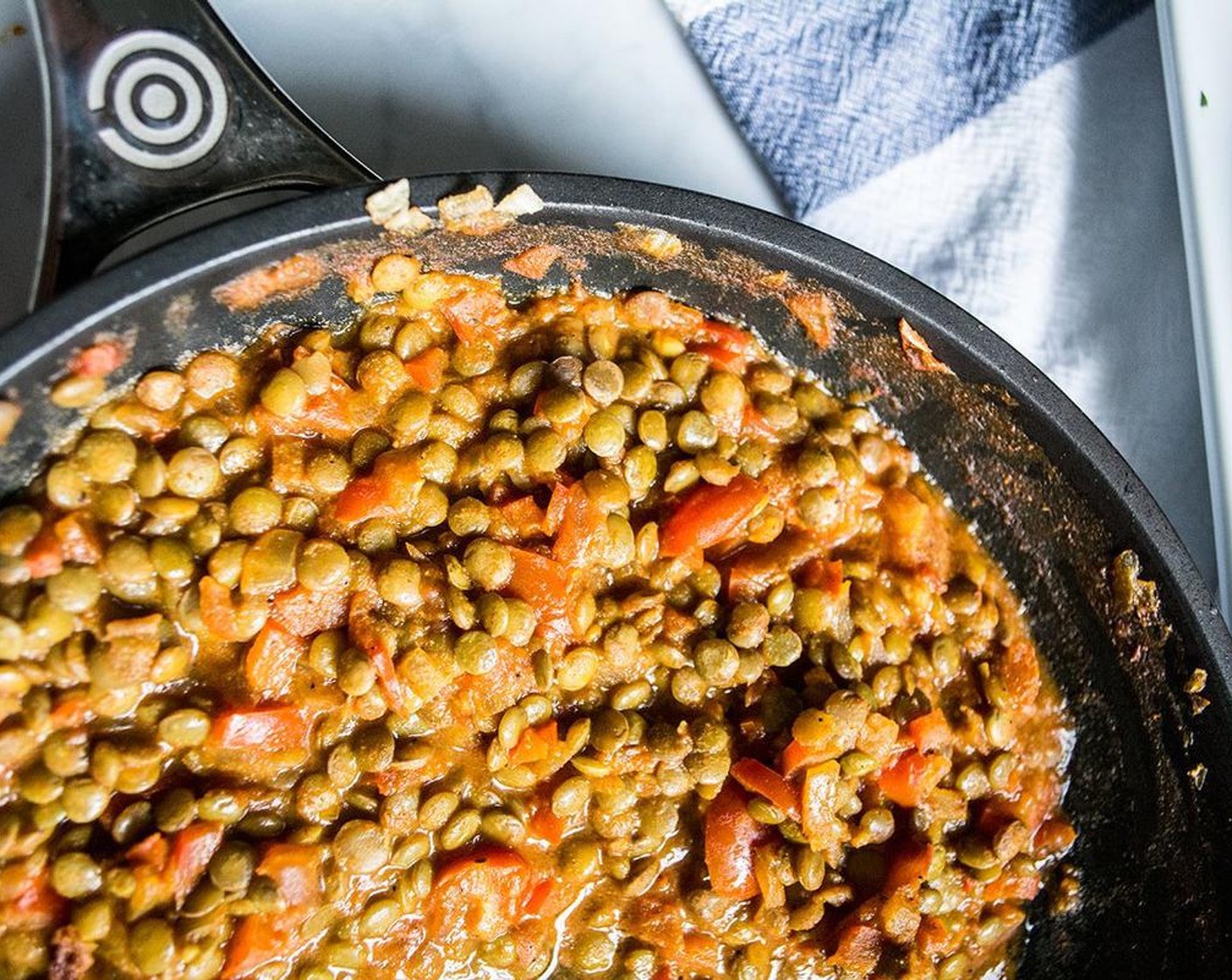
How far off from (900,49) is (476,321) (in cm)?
126

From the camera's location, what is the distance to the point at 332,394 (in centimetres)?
236

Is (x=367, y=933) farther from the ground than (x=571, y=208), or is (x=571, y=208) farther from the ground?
(x=571, y=208)

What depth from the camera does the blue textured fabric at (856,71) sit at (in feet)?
9.36

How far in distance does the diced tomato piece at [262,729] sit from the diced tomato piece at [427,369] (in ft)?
2.22

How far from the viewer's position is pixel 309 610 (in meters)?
2.31

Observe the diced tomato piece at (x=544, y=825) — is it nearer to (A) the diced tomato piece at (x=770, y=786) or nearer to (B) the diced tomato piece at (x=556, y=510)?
(A) the diced tomato piece at (x=770, y=786)

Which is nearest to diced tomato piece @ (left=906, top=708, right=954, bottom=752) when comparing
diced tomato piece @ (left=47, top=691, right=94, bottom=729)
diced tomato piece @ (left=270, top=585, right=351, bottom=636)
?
diced tomato piece @ (left=270, top=585, right=351, bottom=636)

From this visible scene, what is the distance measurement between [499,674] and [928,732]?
0.91 meters

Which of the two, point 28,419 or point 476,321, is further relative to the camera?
point 476,321

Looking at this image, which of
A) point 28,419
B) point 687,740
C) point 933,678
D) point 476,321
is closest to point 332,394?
point 476,321

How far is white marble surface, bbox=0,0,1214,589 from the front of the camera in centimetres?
276

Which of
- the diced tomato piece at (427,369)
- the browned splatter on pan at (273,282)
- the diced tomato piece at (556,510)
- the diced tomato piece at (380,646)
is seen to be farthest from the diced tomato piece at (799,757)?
the browned splatter on pan at (273,282)

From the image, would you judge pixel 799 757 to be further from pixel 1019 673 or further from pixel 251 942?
pixel 251 942

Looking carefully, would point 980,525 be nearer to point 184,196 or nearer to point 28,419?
Result: point 184,196
